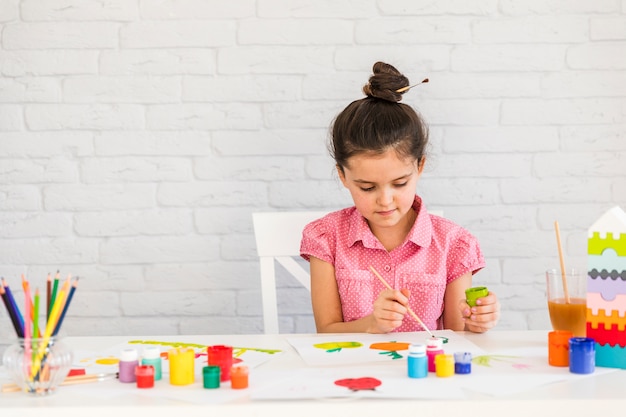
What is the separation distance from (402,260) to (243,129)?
0.54 metres

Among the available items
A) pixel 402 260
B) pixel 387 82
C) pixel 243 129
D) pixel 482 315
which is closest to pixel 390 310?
pixel 482 315

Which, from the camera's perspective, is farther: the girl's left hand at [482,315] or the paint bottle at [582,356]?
the girl's left hand at [482,315]

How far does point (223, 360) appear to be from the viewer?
110cm

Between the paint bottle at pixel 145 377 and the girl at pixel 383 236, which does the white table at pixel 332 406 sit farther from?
the girl at pixel 383 236

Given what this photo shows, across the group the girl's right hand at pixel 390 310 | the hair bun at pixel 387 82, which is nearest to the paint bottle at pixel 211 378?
the girl's right hand at pixel 390 310

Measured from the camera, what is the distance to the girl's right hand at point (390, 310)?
53.8 inches

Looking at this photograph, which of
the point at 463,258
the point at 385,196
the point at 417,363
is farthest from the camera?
the point at 463,258

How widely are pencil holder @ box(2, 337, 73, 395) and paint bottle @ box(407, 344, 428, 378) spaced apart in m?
0.45

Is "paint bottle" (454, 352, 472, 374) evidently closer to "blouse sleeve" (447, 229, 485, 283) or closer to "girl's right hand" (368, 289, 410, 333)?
"girl's right hand" (368, 289, 410, 333)

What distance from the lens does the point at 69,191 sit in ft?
6.58

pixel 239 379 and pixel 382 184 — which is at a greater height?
pixel 382 184

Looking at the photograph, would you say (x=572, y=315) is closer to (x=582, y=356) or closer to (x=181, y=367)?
(x=582, y=356)

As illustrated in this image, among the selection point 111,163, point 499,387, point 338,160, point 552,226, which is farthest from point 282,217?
point 499,387

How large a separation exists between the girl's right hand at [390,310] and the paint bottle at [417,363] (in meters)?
0.27
